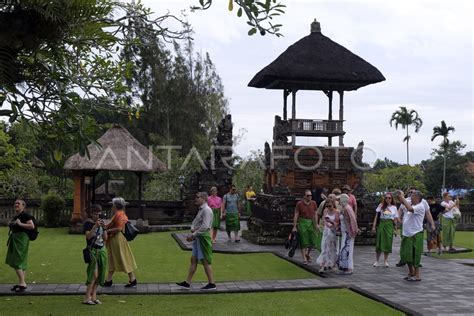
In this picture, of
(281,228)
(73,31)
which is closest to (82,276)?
(73,31)

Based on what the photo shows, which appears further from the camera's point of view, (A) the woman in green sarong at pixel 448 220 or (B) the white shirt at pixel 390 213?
(A) the woman in green sarong at pixel 448 220

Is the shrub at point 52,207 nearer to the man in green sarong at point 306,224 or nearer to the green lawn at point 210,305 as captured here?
the man in green sarong at point 306,224

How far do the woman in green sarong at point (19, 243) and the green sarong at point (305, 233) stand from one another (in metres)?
5.88

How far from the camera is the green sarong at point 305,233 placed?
13125 mm

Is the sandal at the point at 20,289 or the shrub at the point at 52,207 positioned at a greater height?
the shrub at the point at 52,207

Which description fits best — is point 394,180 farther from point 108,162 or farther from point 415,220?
point 415,220

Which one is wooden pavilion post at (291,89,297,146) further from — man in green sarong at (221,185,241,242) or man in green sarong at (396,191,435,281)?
man in green sarong at (396,191,435,281)

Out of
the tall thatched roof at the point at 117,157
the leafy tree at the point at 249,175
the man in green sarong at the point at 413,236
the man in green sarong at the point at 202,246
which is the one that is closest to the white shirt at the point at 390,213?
the man in green sarong at the point at 413,236

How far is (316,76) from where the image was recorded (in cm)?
2028

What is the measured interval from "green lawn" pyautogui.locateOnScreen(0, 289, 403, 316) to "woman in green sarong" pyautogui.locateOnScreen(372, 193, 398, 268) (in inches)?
151

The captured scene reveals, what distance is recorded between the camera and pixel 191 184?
2738cm

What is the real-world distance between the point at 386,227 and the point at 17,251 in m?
7.79

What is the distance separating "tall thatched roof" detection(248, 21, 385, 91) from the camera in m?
20.5

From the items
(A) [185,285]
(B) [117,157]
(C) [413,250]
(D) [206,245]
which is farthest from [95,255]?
(B) [117,157]
